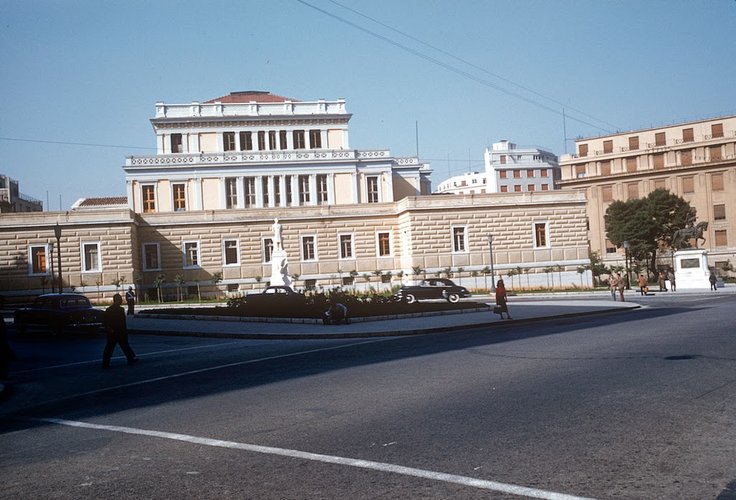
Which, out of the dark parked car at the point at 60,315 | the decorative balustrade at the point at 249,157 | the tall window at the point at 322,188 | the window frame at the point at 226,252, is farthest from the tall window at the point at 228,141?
the dark parked car at the point at 60,315

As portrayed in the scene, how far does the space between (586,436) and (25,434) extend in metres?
6.83

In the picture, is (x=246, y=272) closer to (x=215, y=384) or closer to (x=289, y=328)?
(x=289, y=328)

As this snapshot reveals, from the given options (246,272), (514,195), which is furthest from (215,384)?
(514,195)

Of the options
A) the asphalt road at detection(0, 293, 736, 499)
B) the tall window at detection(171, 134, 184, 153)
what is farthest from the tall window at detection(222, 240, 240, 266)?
the asphalt road at detection(0, 293, 736, 499)

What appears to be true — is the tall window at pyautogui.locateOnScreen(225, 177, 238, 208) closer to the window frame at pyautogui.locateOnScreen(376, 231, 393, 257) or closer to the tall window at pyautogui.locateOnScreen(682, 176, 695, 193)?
the window frame at pyautogui.locateOnScreen(376, 231, 393, 257)

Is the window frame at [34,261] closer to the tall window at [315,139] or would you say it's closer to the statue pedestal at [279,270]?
the statue pedestal at [279,270]

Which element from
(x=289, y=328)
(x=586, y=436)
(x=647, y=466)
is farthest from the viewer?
(x=289, y=328)

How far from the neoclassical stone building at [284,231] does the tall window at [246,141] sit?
328 centimetres

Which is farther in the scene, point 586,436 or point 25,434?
point 25,434

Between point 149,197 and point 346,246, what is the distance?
2140 cm

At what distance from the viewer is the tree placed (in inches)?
2849

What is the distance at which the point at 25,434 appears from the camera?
9.04 metres

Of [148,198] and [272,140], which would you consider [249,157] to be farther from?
[148,198]

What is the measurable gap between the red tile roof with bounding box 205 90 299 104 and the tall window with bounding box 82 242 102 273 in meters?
30.0
